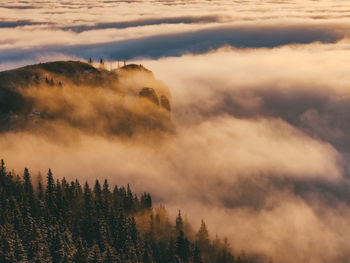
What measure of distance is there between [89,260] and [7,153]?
93212mm

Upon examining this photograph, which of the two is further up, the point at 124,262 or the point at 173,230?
the point at 124,262

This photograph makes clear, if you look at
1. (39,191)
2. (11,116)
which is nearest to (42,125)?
(11,116)

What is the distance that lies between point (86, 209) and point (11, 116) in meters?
89.6

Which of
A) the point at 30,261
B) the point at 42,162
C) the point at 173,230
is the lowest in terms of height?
the point at 173,230

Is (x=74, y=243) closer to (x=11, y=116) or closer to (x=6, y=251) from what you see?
(x=6, y=251)

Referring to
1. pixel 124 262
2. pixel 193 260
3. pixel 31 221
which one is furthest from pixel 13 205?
pixel 193 260

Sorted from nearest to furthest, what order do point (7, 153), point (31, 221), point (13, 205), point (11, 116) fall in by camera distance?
point (31, 221), point (13, 205), point (7, 153), point (11, 116)

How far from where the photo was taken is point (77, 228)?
12244cm

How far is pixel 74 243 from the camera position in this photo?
114 m

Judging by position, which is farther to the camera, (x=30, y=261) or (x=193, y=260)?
(x=193, y=260)

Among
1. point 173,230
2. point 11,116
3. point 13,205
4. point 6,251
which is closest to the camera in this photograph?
point 6,251

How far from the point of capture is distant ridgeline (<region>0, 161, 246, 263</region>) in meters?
98.4

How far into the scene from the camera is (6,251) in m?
90.2

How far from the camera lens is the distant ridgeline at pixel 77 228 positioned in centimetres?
9844
